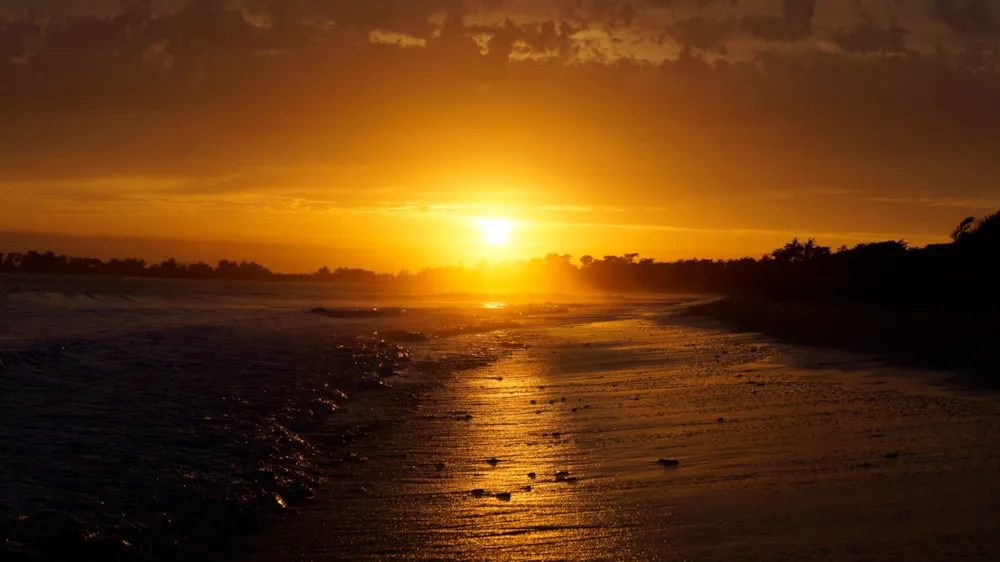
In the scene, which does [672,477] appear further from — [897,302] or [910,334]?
[897,302]

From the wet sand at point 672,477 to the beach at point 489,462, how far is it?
3cm

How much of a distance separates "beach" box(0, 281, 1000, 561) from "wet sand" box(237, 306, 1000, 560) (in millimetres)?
34

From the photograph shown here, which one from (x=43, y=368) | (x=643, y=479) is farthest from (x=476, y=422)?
(x=43, y=368)

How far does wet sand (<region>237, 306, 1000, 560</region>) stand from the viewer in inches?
249

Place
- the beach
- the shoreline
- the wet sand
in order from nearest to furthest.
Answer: the wet sand < the beach < the shoreline

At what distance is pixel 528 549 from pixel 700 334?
87.8ft

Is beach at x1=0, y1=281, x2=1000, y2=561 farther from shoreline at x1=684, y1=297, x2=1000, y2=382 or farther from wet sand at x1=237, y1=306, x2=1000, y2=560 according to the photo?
shoreline at x1=684, y1=297, x2=1000, y2=382

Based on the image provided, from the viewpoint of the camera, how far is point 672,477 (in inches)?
331

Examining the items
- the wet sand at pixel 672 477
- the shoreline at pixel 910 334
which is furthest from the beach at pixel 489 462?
the shoreline at pixel 910 334

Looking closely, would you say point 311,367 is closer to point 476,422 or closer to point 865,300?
point 476,422

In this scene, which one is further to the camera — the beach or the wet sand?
the beach

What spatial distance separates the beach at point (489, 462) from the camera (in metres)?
6.49

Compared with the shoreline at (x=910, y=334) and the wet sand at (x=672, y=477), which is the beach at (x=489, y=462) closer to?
the wet sand at (x=672, y=477)

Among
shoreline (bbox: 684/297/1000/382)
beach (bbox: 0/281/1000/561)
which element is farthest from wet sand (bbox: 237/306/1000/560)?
shoreline (bbox: 684/297/1000/382)
